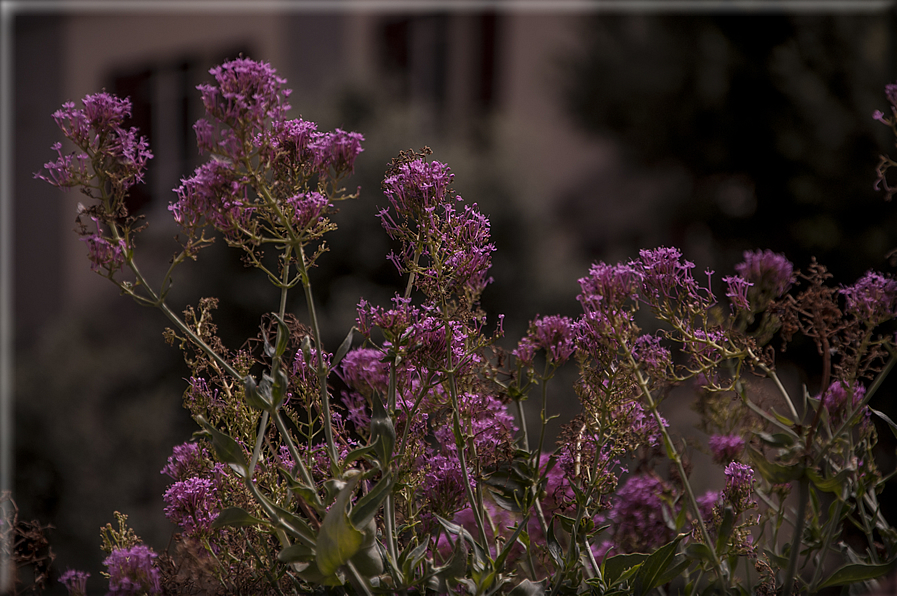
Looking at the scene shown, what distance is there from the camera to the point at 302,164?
56 cm

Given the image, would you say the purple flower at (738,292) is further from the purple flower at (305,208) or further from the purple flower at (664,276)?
the purple flower at (305,208)

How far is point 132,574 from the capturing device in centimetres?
61

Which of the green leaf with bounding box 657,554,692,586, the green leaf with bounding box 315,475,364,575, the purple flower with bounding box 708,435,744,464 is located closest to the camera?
the green leaf with bounding box 315,475,364,575

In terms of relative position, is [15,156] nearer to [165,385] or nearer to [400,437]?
[165,385]

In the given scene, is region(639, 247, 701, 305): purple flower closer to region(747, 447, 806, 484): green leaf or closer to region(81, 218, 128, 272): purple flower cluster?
region(747, 447, 806, 484): green leaf

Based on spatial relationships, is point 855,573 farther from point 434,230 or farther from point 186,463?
point 186,463

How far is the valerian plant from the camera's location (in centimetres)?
54

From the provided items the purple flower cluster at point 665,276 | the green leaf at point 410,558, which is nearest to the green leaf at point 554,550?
the green leaf at point 410,558

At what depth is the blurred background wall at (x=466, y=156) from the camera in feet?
14.6

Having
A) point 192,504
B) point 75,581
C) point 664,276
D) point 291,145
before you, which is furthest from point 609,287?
point 75,581

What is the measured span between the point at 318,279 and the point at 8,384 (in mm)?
2280

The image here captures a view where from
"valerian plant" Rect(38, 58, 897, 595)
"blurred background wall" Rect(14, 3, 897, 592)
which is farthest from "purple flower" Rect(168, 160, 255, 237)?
"blurred background wall" Rect(14, 3, 897, 592)

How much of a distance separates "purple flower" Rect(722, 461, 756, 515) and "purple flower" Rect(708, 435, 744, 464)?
0.17m

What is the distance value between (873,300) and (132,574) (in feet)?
2.11
